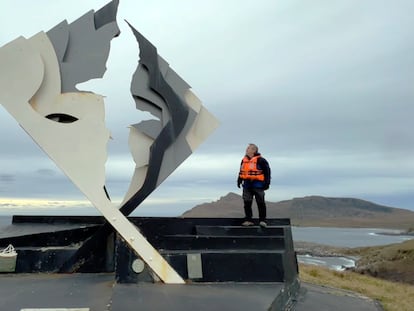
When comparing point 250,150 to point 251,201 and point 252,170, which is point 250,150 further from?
point 251,201

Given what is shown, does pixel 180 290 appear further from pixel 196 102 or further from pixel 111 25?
pixel 111 25

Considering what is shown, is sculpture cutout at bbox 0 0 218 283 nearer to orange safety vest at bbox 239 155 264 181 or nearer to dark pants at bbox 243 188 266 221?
orange safety vest at bbox 239 155 264 181

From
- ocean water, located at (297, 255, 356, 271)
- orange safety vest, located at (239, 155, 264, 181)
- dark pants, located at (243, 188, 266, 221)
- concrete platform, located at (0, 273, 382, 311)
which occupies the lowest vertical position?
ocean water, located at (297, 255, 356, 271)

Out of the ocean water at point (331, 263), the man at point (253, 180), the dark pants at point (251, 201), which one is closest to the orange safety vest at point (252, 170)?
the man at point (253, 180)

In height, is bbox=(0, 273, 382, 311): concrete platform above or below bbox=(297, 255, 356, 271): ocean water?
above

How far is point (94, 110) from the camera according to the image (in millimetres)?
6957

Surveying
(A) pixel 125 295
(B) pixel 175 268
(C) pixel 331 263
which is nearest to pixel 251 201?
(B) pixel 175 268

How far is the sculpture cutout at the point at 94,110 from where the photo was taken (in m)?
6.64

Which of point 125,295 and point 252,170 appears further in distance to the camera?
point 252,170

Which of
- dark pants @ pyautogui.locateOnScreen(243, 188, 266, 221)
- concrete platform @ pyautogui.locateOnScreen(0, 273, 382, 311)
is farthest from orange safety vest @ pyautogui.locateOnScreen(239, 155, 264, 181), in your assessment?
concrete platform @ pyautogui.locateOnScreen(0, 273, 382, 311)

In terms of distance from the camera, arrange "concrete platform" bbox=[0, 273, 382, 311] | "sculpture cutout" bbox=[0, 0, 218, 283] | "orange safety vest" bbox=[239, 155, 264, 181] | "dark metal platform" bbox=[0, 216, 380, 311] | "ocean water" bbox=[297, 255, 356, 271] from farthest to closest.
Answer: "ocean water" bbox=[297, 255, 356, 271]
"orange safety vest" bbox=[239, 155, 264, 181]
"sculpture cutout" bbox=[0, 0, 218, 283]
"dark metal platform" bbox=[0, 216, 380, 311]
"concrete platform" bbox=[0, 273, 382, 311]

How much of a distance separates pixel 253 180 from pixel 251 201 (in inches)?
15.9

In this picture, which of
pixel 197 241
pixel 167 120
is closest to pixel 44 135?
pixel 167 120

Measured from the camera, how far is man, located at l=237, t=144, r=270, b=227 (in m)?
8.31
